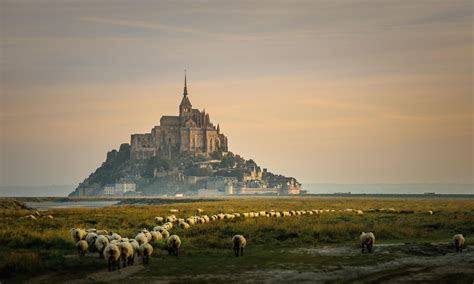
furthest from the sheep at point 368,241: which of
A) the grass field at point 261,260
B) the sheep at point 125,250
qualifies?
the sheep at point 125,250

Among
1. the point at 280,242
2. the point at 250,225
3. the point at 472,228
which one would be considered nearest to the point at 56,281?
the point at 280,242

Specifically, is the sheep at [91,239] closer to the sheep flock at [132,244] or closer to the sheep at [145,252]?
the sheep flock at [132,244]

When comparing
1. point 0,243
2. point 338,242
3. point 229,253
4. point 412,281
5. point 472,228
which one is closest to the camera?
point 412,281

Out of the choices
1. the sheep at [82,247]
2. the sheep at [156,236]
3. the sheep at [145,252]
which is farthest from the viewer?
the sheep at [156,236]

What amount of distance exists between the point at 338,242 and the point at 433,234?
6.40 m

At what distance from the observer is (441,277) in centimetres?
2008

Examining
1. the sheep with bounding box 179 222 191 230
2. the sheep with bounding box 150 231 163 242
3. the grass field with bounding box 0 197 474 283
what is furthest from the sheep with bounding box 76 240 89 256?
the sheep with bounding box 179 222 191 230

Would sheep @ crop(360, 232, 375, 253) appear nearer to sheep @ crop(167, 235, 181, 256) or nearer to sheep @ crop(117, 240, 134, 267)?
sheep @ crop(167, 235, 181, 256)

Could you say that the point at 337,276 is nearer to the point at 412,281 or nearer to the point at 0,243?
the point at 412,281

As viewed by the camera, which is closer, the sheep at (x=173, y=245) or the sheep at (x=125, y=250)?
the sheep at (x=125, y=250)

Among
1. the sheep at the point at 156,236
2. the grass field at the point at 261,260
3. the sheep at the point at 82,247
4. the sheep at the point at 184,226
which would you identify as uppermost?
the sheep at the point at 184,226

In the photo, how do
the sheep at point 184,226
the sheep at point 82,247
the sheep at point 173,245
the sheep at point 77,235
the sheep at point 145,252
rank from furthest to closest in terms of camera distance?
the sheep at point 184,226 < the sheep at point 77,235 < the sheep at point 173,245 < the sheep at point 82,247 < the sheep at point 145,252

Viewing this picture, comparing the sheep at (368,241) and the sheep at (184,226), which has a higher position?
the sheep at (184,226)

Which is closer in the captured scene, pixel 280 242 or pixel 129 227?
pixel 280 242
